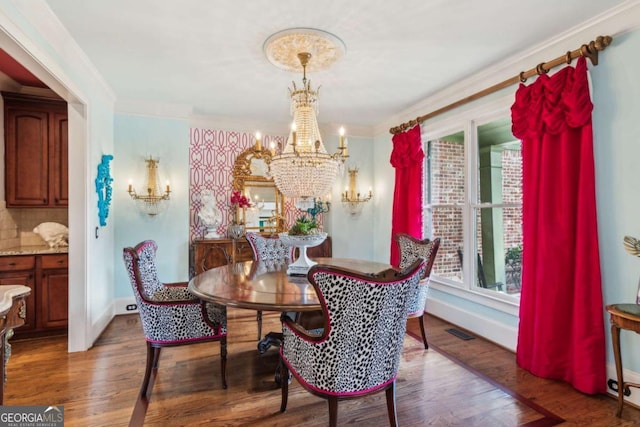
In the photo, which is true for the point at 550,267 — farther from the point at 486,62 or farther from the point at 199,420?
the point at 199,420

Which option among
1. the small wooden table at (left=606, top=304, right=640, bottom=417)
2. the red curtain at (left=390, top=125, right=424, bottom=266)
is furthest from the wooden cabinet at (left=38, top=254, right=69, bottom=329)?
the small wooden table at (left=606, top=304, right=640, bottom=417)

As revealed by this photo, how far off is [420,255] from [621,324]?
1.44 meters

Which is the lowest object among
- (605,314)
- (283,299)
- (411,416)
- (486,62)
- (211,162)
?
(411,416)

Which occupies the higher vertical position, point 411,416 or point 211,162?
point 211,162

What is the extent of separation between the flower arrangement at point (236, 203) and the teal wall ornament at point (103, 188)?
153 cm

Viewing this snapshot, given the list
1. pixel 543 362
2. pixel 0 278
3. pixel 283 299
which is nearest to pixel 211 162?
pixel 0 278

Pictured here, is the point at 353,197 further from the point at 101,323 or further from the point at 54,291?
the point at 54,291

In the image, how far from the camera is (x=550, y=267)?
2.44 metres

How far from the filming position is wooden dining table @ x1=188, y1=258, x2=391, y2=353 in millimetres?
1816

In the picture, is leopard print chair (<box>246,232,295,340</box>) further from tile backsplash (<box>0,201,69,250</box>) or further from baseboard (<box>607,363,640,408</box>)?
baseboard (<box>607,363,640,408</box>)

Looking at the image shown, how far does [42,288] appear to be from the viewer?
318 cm

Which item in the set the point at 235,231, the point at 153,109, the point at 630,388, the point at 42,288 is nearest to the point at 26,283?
the point at 42,288

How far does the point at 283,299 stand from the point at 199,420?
90 cm

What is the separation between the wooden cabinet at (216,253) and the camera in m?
4.11
